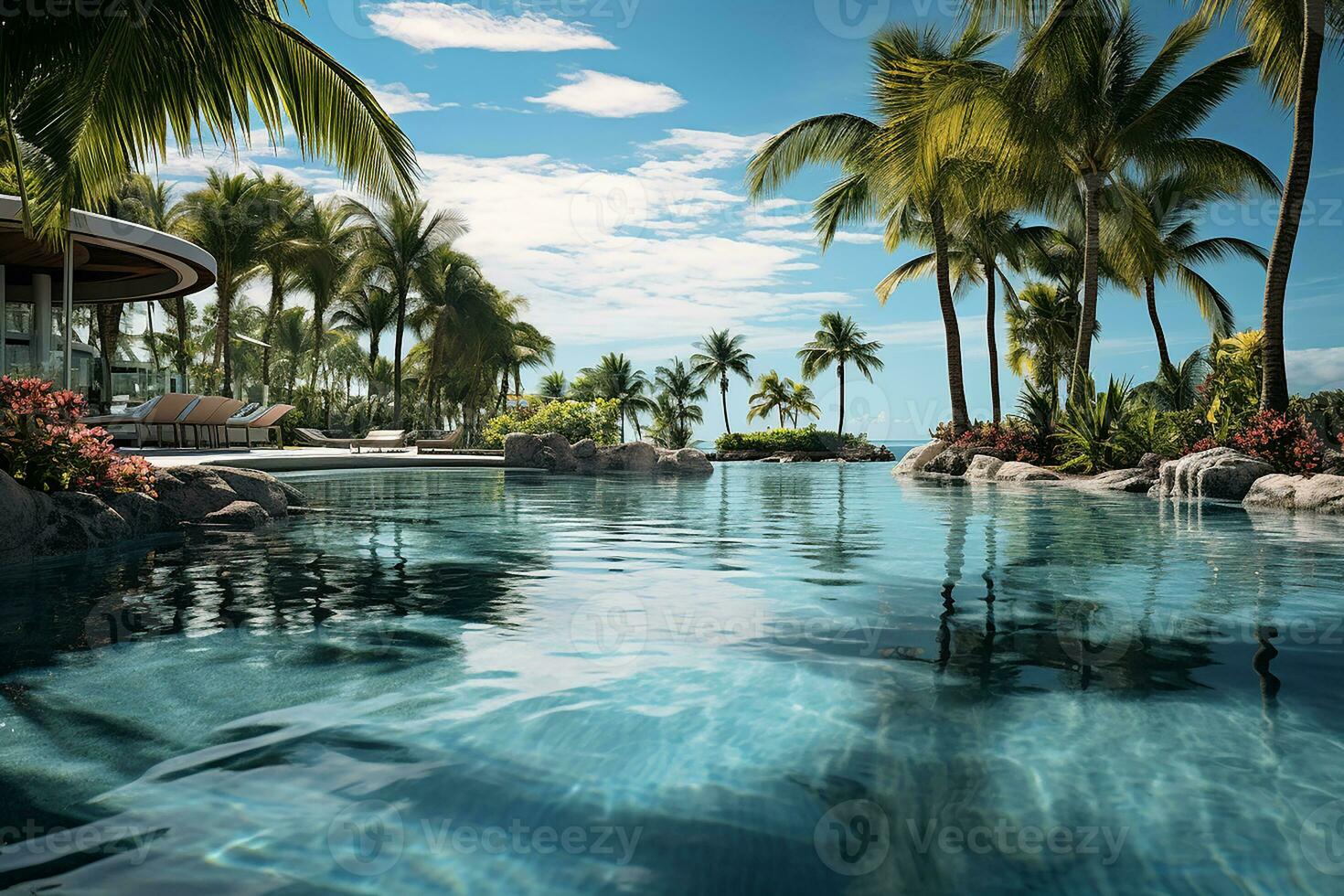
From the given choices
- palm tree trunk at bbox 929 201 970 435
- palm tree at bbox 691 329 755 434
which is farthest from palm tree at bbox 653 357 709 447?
palm tree trunk at bbox 929 201 970 435

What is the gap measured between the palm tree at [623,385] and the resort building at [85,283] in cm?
2855

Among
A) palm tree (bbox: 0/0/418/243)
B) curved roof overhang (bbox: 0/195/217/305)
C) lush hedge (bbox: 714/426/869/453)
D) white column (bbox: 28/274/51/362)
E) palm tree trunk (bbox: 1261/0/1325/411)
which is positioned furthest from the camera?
lush hedge (bbox: 714/426/869/453)

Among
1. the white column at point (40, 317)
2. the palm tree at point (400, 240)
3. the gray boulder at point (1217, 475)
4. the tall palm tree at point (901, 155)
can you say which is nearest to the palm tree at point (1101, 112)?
the tall palm tree at point (901, 155)

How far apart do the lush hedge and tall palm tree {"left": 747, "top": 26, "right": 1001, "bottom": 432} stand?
1742 cm

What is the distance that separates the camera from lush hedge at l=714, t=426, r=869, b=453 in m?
41.5

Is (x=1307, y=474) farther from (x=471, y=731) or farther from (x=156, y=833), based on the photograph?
(x=156, y=833)

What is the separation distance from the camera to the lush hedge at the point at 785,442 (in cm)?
4153

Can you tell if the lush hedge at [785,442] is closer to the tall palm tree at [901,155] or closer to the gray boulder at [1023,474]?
the tall palm tree at [901,155]

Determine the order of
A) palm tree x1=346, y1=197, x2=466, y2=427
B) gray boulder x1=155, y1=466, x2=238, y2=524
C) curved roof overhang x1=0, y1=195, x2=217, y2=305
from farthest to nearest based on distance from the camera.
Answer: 1. palm tree x1=346, y1=197, x2=466, y2=427
2. curved roof overhang x1=0, y1=195, x2=217, y2=305
3. gray boulder x1=155, y1=466, x2=238, y2=524

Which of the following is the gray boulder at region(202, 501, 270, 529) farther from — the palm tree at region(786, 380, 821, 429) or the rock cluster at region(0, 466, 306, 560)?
the palm tree at region(786, 380, 821, 429)

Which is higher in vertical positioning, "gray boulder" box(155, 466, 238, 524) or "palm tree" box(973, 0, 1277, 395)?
"palm tree" box(973, 0, 1277, 395)

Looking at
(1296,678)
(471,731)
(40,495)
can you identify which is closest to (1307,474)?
(1296,678)

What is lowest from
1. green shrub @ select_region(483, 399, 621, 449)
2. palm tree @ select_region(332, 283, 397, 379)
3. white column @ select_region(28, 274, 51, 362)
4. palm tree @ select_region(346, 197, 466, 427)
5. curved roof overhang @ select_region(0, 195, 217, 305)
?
green shrub @ select_region(483, 399, 621, 449)

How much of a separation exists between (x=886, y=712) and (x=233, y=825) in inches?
82.3
